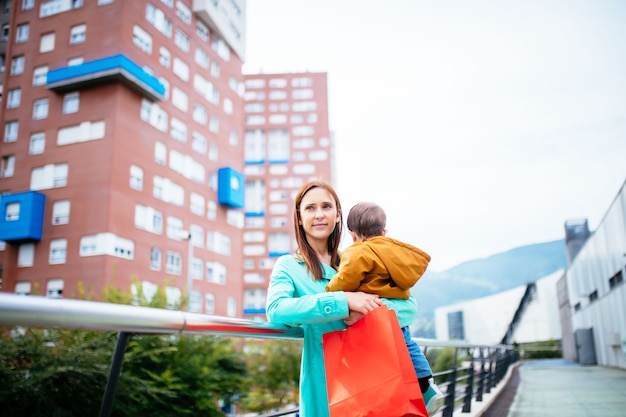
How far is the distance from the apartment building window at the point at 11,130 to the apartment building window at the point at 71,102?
2.85 metres

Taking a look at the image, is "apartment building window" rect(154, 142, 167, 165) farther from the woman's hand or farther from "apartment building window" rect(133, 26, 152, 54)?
the woman's hand

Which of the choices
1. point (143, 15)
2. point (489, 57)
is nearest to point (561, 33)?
point (489, 57)

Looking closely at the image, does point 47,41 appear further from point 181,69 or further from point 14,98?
point 181,69

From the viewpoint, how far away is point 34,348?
8.61 metres

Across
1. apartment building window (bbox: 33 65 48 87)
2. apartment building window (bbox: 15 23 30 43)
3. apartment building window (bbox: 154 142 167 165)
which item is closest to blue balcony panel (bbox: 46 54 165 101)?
apartment building window (bbox: 33 65 48 87)

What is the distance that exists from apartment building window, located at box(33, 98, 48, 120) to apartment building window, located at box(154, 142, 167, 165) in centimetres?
632

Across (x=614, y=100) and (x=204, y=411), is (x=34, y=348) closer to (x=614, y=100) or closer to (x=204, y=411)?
(x=204, y=411)

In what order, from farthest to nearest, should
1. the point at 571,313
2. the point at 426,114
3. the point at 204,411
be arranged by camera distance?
the point at 426,114, the point at 571,313, the point at 204,411

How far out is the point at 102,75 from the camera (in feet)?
96.0

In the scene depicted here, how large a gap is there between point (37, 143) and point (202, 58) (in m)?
13.1

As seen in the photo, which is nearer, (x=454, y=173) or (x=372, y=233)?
(x=372, y=233)

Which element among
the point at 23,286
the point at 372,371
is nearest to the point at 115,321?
the point at 372,371

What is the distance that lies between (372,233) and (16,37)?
36290 mm

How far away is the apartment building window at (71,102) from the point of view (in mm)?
30128
